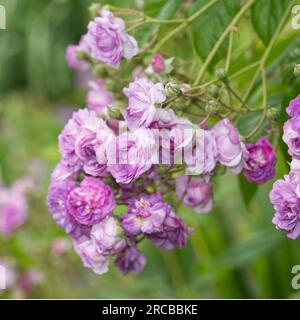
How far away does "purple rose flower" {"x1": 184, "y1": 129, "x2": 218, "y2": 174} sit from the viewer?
57 centimetres

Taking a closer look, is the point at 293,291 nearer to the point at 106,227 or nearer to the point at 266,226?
the point at 266,226

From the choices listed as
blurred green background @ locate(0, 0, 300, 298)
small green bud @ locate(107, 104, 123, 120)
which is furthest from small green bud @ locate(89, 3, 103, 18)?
small green bud @ locate(107, 104, 123, 120)

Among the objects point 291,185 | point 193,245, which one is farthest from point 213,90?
point 193,245

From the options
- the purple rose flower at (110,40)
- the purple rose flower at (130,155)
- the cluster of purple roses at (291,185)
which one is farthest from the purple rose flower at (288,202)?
the purple rose flower at (110,40)

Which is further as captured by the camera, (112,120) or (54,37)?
(54,37)

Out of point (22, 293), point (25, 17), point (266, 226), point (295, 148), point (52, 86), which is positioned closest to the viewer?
point (295, 148)

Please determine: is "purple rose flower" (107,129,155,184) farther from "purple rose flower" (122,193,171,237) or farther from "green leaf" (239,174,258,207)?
"green leaf" (239,174,258,207)

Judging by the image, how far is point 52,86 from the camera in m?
4.10

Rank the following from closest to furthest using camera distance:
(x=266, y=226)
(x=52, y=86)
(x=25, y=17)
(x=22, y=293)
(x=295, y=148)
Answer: (x=295, y=148) → (x=266, y=226) → (x=22, y=293) → (x=52, y=86) → (x=25, y=17)

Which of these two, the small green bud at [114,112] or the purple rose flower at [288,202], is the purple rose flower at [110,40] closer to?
the small green bud at [114,112]

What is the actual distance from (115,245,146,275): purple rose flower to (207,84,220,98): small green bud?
0.52 ft

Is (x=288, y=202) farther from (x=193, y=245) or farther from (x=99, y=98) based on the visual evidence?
(x=193, y=245)
